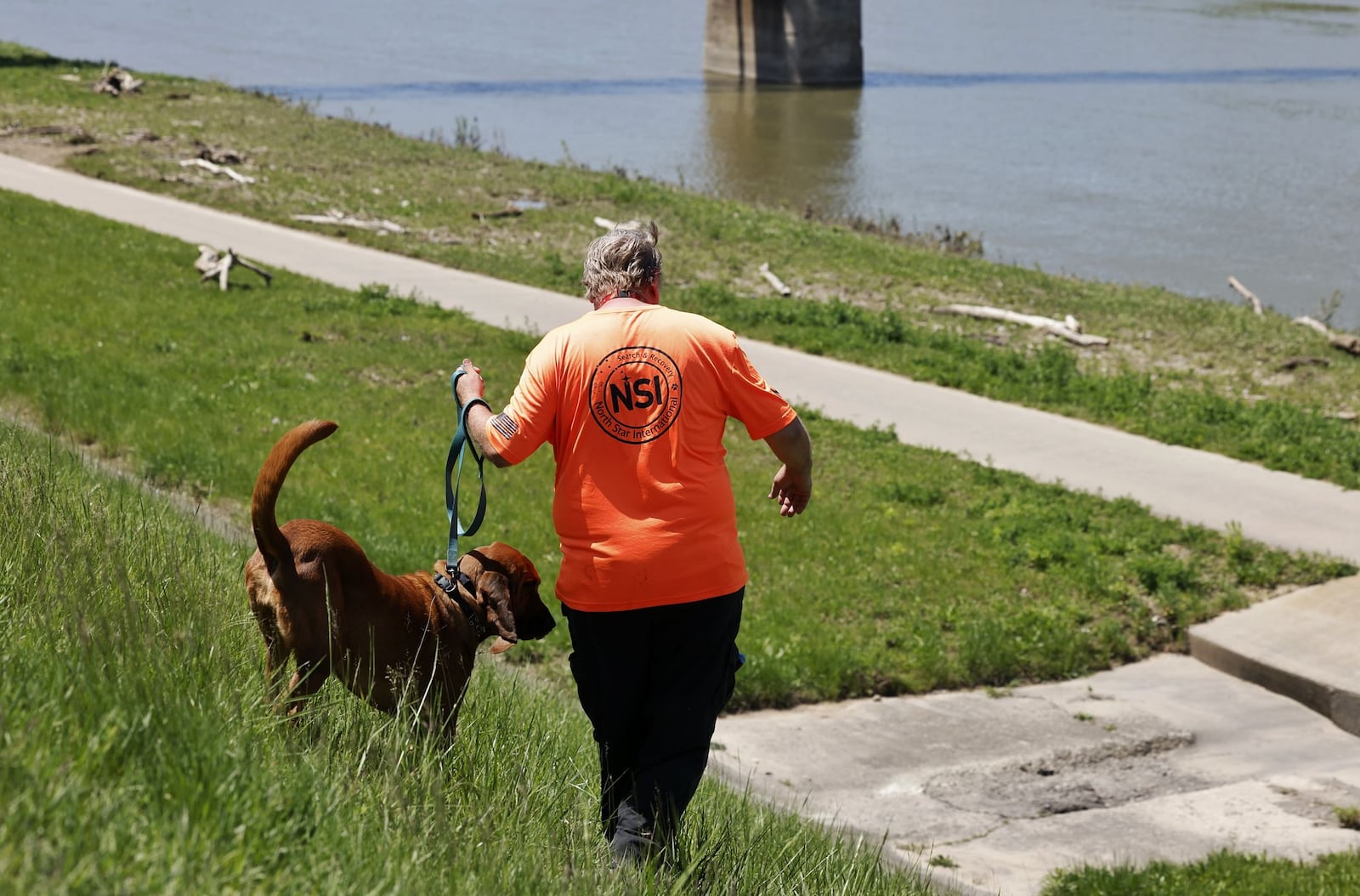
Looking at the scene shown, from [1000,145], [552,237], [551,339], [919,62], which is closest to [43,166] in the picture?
[552,237]

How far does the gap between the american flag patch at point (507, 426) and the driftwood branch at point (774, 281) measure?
12.9 m

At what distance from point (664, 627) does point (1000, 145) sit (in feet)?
112

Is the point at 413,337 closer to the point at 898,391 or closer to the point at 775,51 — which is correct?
the point at 898,391

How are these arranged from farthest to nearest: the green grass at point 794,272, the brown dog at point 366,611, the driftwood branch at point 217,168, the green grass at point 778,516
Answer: the driftwood branch at point 217,168, the green grass at point 794,272, the green grass at point 778,516, the brown dog at point 366,611

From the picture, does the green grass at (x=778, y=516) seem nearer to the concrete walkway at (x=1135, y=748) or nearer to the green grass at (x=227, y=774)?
the concrete walkway at (x=1135, y=748)

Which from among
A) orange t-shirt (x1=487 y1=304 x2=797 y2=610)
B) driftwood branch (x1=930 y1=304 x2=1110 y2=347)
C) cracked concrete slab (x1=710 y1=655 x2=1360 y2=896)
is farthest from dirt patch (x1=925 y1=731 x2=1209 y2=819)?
driftwood branch (x1=930 y1=304 x2=1110 y2=347)

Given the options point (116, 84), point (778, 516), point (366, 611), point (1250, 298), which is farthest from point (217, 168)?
point (366, 611)

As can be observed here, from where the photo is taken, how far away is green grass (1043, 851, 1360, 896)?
521 centimetres

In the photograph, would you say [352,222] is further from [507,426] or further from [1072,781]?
[507,426]

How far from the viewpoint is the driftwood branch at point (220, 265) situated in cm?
1386

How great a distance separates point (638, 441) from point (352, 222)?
52.6 ft

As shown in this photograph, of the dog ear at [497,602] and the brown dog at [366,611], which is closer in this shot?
the brown dog at [366,611]

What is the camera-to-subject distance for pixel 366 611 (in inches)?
161

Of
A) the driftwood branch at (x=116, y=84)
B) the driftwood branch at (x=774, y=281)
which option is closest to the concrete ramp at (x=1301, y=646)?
the driftwood branch at (x=774, y=281)
